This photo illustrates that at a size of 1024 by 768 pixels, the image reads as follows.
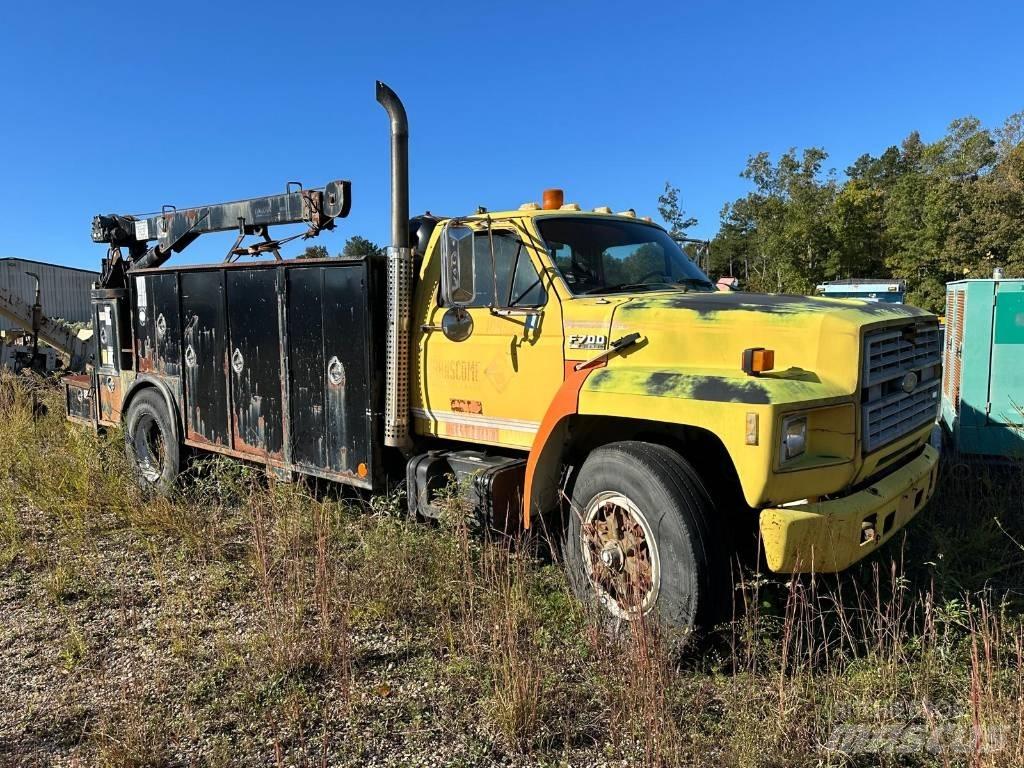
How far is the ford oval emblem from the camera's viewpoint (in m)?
3.97

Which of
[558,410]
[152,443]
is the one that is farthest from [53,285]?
[558,410]

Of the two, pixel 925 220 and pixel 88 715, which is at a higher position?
pixel 925 220

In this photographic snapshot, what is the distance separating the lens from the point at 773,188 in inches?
1624

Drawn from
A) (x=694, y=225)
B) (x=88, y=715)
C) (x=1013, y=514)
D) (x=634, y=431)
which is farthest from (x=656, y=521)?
(x=694, y=225)

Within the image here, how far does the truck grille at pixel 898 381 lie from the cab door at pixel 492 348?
1.66 metres

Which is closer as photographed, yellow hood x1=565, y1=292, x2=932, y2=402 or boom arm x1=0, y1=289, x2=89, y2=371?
yellow hood x1=565, y1=292, x2=932, y2=402

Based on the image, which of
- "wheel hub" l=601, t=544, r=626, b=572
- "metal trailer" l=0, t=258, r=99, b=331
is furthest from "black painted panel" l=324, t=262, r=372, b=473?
→ "metal trailer" l=0, t=258, r=99, b=331

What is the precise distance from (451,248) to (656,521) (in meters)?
2.28

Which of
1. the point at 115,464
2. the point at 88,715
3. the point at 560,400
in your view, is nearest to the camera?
the point at 88,715

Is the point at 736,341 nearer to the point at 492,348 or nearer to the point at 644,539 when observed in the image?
the point at 644,539

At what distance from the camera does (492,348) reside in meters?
4.66

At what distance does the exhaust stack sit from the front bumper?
2.70 m

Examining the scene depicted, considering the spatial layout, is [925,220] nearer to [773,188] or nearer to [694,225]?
[773,188]

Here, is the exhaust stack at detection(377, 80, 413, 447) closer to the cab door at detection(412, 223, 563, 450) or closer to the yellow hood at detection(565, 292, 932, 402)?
the cab door at detection(412, 223, 563, 450)
